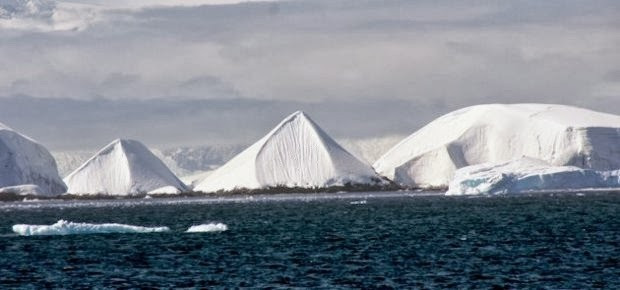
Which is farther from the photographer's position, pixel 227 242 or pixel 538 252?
pixel 227 242

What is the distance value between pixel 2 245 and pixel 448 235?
26.2 m

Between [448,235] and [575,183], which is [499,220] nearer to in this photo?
[448,235]

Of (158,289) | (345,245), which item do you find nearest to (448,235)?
(345,245)

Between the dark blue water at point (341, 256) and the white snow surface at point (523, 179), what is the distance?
86.3 metres

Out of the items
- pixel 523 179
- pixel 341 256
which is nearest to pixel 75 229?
pixel 341 256

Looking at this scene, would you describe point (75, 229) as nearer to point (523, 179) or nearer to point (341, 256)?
point (341, 256)

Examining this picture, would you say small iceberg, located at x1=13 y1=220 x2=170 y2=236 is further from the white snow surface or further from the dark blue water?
the white snow surface

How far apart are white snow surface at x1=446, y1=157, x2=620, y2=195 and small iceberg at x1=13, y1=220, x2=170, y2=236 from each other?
102 meters

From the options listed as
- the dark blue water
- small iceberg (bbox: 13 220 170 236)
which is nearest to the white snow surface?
the dark blue water

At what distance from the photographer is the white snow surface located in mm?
180875

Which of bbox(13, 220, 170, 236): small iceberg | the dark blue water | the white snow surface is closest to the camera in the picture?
the dark blue water

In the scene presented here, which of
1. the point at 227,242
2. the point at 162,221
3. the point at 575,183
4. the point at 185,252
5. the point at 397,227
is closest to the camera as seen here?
the point at 185,252

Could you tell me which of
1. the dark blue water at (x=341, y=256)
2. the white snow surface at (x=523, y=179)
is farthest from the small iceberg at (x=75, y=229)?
the white snow surface at (x=523, y=179)

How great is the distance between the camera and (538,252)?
59.7 m
